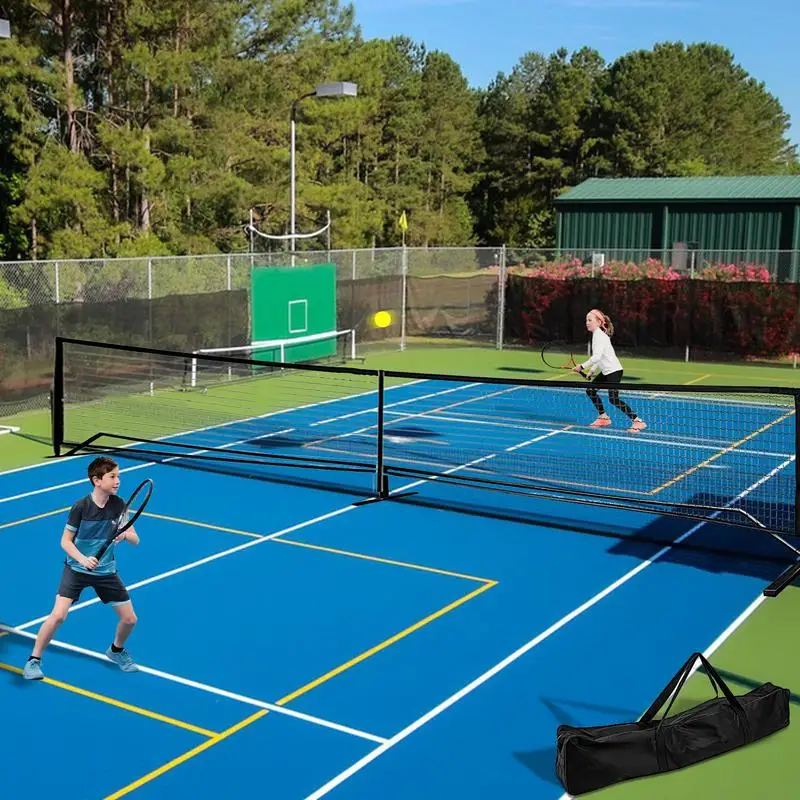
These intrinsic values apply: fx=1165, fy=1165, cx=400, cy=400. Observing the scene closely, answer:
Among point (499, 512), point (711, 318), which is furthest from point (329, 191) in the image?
point (499, 512)

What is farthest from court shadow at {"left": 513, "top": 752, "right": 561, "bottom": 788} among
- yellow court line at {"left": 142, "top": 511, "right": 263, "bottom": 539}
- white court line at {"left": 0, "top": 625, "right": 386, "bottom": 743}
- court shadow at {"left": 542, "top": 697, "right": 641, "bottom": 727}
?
yellow court line at {"left": 142, "top": 511, "right": 263, "bottom": 539}

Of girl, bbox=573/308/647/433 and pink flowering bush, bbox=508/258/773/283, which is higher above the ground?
pink flowering bush, bbox=508/258/773/283

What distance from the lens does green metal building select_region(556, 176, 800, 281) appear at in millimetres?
40812

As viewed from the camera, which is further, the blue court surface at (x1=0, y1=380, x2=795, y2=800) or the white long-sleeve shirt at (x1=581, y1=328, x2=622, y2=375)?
the white long-sleeve shirt at (x1=581, y1=328, x2=622, y2=375)

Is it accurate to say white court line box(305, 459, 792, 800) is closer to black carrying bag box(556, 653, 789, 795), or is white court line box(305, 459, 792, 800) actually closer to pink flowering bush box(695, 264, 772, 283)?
black carrying bag box(556, 653, 789, 795)

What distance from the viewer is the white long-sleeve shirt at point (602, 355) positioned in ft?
56.9

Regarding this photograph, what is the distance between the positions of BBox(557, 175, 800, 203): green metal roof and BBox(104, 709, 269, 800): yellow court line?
36.7 m

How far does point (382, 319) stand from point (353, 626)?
20590 mm

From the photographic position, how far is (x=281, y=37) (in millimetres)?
45750

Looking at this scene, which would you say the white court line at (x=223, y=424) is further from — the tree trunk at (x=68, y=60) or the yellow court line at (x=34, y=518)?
the tree trunk at (x=68, y=60)

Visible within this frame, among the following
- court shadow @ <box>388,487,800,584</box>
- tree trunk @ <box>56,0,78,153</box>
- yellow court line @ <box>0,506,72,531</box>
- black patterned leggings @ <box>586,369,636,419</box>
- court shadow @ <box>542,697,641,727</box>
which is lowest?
court shadow @ <box>542,697,641,727</box>

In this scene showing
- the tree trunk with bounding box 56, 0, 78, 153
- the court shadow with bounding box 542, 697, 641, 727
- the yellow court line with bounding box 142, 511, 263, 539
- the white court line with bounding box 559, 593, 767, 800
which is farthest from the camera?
the tree trunk with bounding box 56, 0, 78, 153

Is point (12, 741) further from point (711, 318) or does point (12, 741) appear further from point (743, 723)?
point (711, 318)

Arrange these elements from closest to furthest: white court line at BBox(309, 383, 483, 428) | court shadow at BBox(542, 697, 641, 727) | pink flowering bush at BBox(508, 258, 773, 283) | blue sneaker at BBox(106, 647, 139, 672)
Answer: court shadow at BBox(542, 697, 641, 727), blue sneaker at BBox(106, 647, 139, 672), white court line at BBox(309, 383, 483, 428), pink flowering bush at BBox(508, 258, 773, 283)
